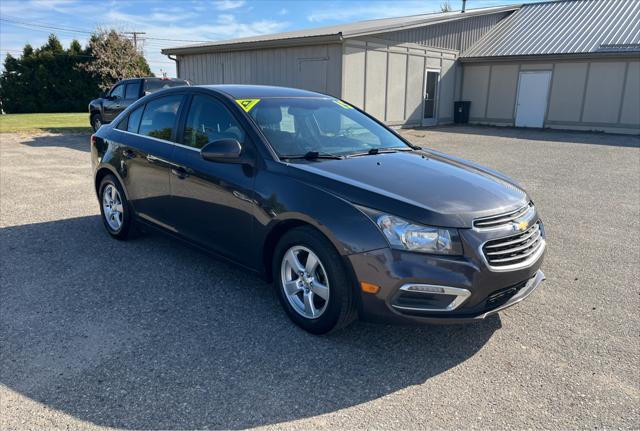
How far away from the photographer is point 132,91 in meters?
15.1

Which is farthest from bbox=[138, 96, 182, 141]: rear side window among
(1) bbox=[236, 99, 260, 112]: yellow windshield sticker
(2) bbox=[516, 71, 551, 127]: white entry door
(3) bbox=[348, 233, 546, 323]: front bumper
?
(2) bbox=[516, 71, 551, 127]: white entry door

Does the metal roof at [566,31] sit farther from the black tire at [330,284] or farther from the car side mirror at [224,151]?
the black tire at [330,284]

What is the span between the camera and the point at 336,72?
1603cm

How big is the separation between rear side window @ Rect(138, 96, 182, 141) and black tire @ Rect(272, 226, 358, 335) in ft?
6.29

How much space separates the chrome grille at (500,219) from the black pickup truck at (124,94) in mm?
12959

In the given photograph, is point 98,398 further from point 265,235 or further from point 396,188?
point 396,188

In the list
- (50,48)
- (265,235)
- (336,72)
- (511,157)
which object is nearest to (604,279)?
(265,235)

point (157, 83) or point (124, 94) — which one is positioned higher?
point (157, 83)

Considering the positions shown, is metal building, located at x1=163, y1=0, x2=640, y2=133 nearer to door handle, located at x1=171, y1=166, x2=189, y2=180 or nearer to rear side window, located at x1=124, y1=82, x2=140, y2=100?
rear side window, located at x1=124, y1=82, x2=140, y2=100

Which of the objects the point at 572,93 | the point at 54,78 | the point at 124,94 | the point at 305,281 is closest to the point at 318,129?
the point at 305,281

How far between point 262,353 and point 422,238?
50.8 inches

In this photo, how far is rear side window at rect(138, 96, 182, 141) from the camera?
14.9 feet

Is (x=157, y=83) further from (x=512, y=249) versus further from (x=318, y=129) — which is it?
(x=512, y=249)

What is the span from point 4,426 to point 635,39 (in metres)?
23.0
